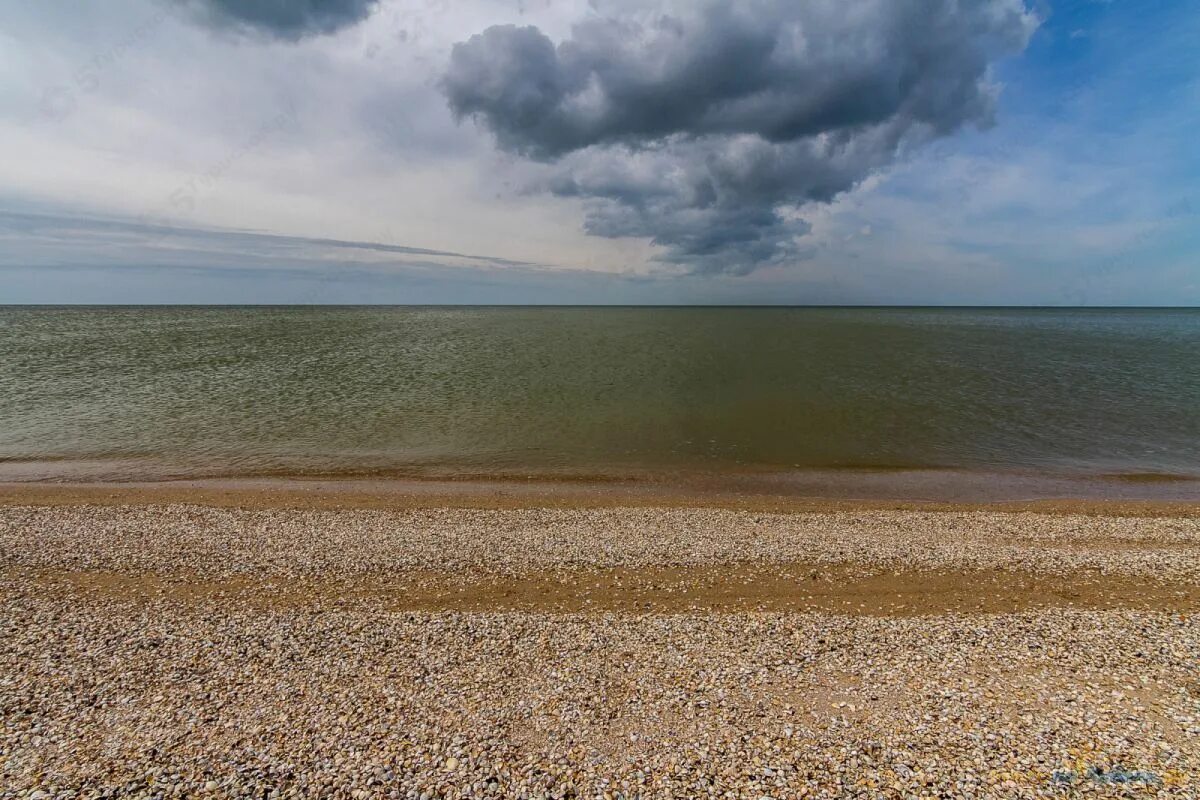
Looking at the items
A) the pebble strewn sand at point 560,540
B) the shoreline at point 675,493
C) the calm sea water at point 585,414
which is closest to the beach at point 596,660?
the pebble strewn sand at point 560,540

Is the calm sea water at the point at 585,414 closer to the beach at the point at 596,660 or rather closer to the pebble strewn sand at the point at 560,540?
the pebble strewn sand at the point at 560,540

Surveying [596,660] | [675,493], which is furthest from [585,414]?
[596,660]

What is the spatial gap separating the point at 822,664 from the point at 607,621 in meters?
3.63

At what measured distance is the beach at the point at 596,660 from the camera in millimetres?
6234

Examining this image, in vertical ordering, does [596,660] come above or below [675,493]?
above

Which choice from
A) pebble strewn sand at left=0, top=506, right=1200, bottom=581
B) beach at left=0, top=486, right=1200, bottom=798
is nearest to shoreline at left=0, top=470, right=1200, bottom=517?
pebble strewn sand at left=0, top=506, right=1200, bottom=581

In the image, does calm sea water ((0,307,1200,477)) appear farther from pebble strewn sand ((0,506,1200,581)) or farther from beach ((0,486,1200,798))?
beach ((0,486,1200,798))

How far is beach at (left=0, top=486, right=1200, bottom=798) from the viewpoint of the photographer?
245 inches

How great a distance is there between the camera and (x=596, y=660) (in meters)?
8.45

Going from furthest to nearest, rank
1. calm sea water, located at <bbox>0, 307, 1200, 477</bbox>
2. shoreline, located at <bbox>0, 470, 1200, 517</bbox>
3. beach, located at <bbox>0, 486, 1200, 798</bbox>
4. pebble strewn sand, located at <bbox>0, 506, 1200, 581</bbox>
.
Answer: calm sea water, located at <bbox>0, 307, 1200, 477</bbox>, shoreline, located at <bbox>0, 470, 1200, 517</bbox>, pebble strewn sand, located at <bbox>0, 506, 1200, 581</bbox>, beach, located at <bbox>0, 486, 1200, 798</bbox>

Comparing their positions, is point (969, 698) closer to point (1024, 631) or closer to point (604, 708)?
point (1024, 631)

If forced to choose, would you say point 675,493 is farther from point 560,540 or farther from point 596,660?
point 596,660

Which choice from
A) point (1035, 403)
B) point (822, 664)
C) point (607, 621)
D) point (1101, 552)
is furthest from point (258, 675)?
point (1035, 403)

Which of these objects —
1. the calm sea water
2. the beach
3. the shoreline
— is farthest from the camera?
the calm sea water
